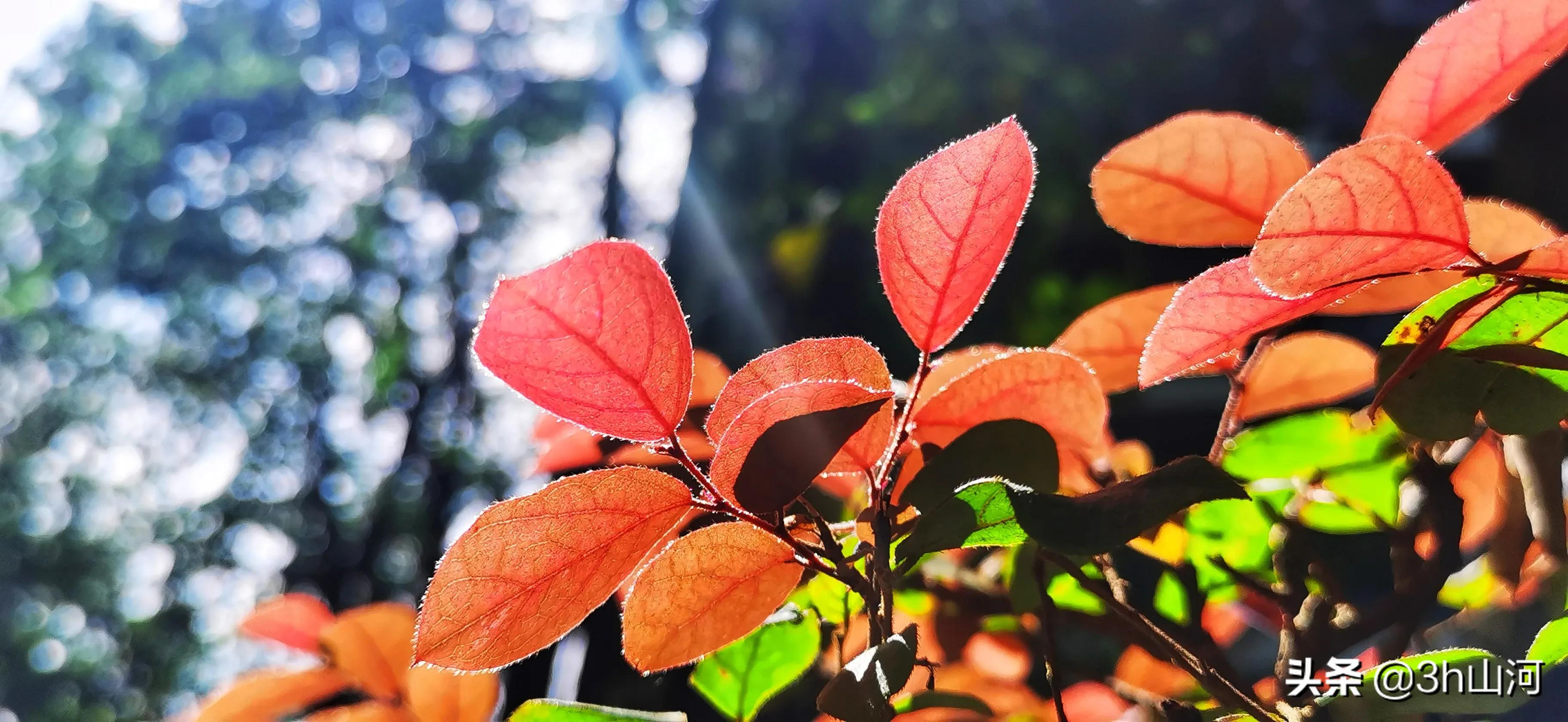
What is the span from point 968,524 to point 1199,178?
21 cm

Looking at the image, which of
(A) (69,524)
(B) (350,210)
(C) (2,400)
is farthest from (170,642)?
(B) (350,210)

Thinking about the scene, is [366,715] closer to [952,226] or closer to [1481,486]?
[952,226]

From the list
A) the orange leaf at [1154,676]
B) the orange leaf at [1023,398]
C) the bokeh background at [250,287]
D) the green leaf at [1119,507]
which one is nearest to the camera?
the green leaf at [1119,507]

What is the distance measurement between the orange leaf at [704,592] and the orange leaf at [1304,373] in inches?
12.9

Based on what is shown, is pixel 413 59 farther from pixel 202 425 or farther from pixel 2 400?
pixel 2 400

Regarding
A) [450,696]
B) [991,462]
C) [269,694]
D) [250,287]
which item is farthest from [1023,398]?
[250,287]

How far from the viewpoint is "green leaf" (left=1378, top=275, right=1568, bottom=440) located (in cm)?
30

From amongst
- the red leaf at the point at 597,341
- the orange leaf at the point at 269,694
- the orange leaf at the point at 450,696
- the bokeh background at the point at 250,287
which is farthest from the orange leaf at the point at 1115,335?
the bokeh background at the point at 250,287

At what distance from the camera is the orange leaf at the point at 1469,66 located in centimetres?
31

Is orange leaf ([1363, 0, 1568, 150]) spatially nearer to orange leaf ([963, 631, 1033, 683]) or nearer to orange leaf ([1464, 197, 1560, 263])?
orange leaf ([1464, 197, 1560, 263])

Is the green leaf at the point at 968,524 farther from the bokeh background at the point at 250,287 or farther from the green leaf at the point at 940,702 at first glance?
the bokeh background at the point at 250,287

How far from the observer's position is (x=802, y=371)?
0.32 metres

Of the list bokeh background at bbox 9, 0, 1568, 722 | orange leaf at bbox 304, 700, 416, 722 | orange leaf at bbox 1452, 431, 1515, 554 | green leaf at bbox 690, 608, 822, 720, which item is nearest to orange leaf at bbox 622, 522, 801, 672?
green leaf at bbox 690, 608, 822, 720

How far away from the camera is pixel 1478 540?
66 centimetres
